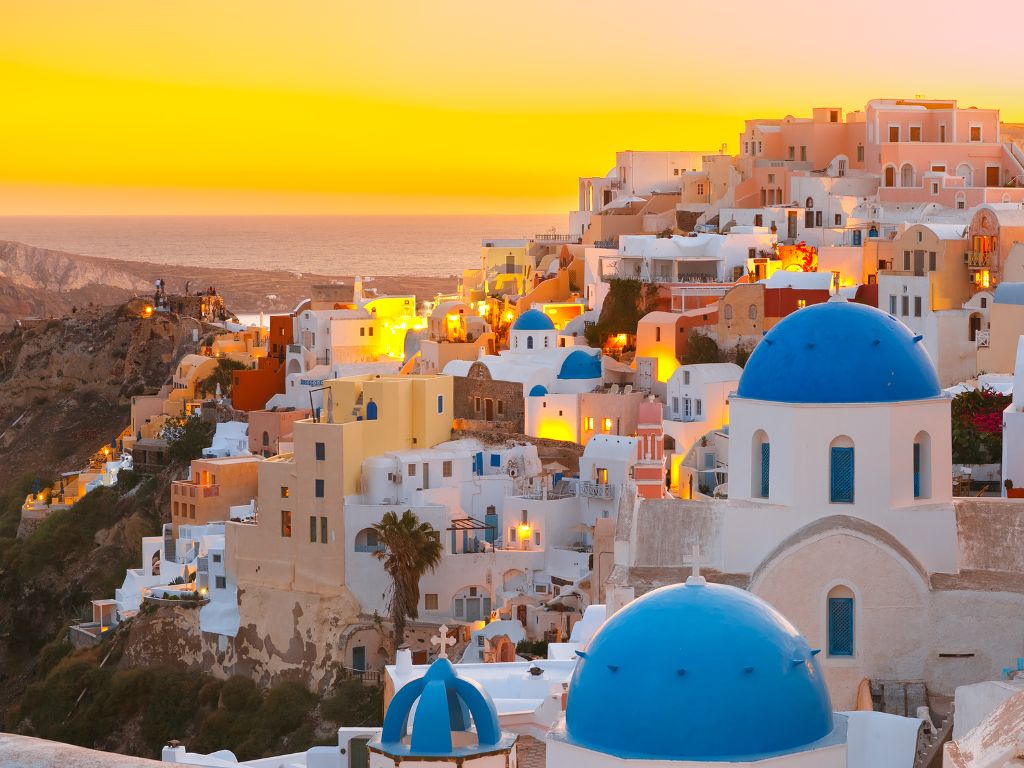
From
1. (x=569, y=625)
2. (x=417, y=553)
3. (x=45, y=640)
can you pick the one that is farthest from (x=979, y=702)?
(x=45, y=640)

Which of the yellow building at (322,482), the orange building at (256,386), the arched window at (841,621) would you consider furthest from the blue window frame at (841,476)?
the orange building at (256,386)

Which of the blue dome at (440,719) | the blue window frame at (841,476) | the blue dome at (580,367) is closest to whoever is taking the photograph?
the blue dome at (440,719)

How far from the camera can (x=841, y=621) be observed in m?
17.3

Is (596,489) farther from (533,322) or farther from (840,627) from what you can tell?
(840,627)

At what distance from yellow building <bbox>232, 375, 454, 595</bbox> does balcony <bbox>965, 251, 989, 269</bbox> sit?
35.2ft

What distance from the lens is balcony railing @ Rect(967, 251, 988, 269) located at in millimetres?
35781

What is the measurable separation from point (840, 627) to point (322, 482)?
696 inches

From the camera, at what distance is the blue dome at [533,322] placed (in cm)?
4384

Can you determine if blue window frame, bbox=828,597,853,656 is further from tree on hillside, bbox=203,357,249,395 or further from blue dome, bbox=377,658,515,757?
tree on hillside, bbox=203,357,249,395

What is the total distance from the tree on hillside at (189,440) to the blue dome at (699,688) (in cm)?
3526

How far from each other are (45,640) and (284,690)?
12.1m

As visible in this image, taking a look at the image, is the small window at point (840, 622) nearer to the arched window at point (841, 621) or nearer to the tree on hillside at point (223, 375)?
the arched window at point (841, 621)

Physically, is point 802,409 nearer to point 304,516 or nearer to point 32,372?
point 304,516

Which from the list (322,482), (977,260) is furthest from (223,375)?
(977,260)
